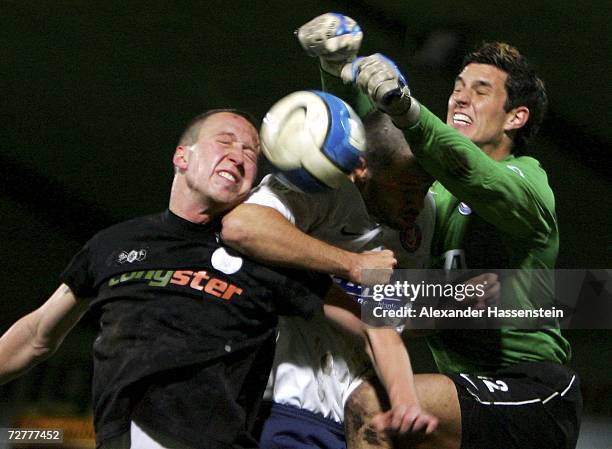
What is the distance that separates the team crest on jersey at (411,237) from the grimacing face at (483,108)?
1.50 feet

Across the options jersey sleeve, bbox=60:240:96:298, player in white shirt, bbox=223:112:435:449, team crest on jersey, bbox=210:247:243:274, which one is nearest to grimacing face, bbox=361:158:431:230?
player in white shirt, bbox=223:112:435:449

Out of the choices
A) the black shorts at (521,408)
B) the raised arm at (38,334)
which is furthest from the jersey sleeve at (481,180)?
the raised arm at (38,334)

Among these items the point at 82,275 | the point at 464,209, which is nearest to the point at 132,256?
the point at 82,275

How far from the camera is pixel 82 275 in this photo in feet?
7.57

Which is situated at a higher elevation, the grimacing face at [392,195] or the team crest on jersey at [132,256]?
the grimacing face at [392,195]

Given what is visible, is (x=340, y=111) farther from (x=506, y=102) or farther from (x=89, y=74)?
(x=89, y=74)

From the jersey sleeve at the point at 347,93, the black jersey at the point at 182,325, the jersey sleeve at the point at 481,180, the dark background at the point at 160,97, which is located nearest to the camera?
the black jersey at the point at 182,325

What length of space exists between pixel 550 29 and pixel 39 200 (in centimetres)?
198

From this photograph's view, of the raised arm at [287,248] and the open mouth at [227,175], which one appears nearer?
the raised arm at [287,248]

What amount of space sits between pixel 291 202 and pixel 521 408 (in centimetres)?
74

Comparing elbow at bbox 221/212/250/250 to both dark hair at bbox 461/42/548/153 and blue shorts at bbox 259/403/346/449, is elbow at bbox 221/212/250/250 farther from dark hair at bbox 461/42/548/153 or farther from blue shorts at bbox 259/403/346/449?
dark hair at bbox 461/42/548/153

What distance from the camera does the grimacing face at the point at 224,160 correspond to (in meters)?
2.29

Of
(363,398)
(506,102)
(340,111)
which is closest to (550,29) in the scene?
(506,102)

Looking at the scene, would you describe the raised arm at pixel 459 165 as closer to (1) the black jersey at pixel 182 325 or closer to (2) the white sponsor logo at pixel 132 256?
(1) the black jersey at pixel 182 325
